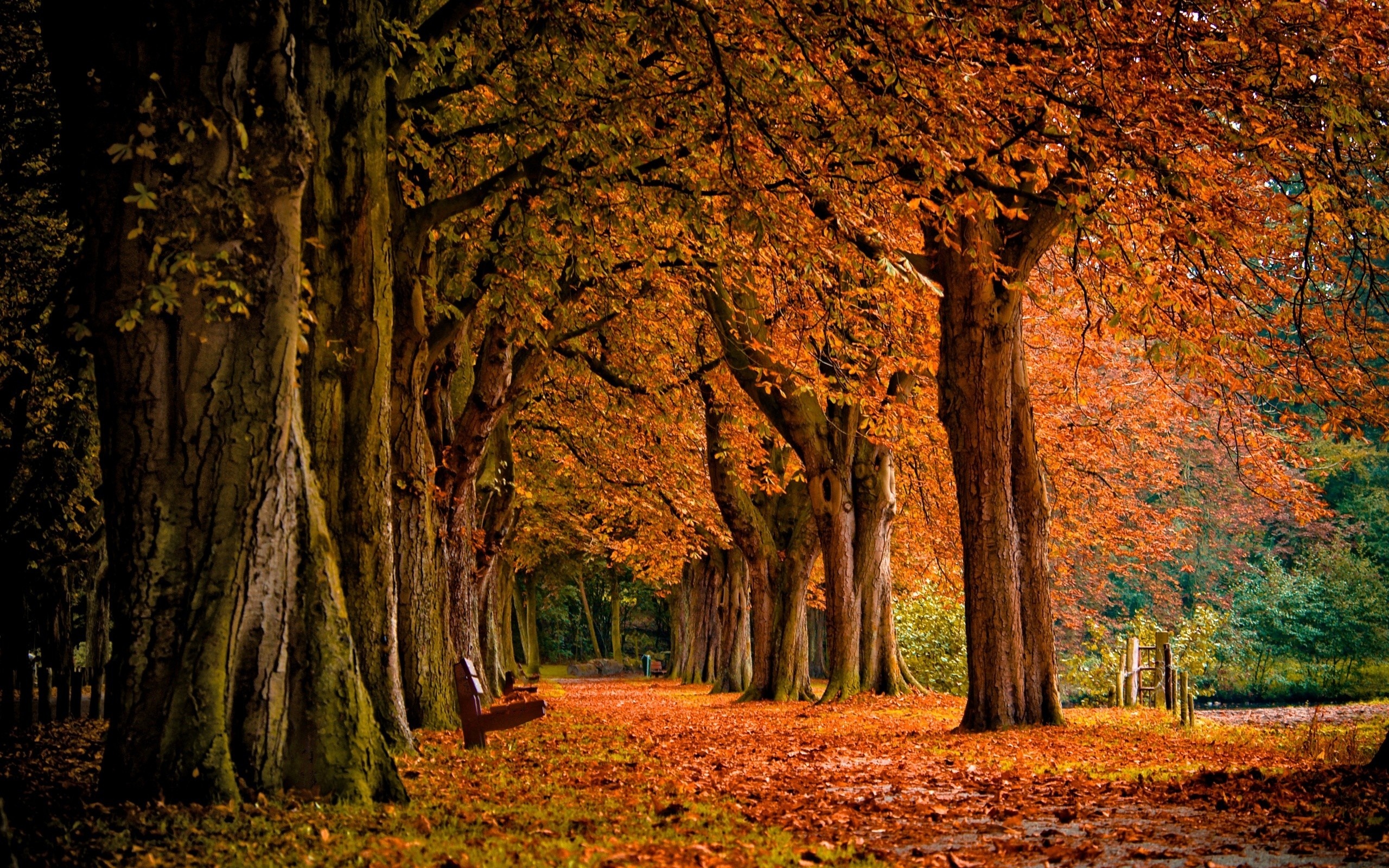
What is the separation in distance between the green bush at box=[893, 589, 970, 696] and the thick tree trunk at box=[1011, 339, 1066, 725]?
820 inches

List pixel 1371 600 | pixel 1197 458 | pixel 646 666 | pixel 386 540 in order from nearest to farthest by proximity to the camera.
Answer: pixel 386 540
pixel 1371 600
pixel 1197 458
pixel 646 666

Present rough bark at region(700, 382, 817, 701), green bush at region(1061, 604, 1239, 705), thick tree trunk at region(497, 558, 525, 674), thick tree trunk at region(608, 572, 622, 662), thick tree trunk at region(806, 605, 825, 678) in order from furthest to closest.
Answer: thick tree trunk at region(608, 572, 622, 662) → thick tree trunk at region(806, 605, 825, 678) → thick tree trunk at region(497, 558, 525, 674) → green bush at region(1061, 604, 1239, 705) → rough bark at region(700, 382, 817, 701)

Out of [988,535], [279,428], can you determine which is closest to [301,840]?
[279,428]

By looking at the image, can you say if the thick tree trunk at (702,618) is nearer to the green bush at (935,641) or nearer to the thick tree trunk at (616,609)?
the green bush at (935,641)

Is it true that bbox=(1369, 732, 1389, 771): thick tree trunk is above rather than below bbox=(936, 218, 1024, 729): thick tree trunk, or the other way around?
below

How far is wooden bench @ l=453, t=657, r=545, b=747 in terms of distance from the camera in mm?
9602

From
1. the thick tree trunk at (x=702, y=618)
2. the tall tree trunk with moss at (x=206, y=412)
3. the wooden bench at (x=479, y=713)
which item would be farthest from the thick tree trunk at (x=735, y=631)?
the tall tree trunk with moss at (x=206, y=412)

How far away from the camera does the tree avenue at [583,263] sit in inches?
238

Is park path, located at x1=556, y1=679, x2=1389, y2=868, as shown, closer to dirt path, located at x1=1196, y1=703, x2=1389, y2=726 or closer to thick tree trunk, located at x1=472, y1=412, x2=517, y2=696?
dirt path, located at x1=1196, y1=703, x2=1389, y2=726

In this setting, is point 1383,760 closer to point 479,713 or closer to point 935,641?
point 479,713

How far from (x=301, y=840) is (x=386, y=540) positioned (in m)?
4.21

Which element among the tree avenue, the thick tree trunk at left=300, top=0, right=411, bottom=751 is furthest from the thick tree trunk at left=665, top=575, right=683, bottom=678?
the thick tree trunk at left=300, top=0, right=411, bottom=751

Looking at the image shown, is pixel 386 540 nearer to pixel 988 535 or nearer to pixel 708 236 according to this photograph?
pixel 708 236

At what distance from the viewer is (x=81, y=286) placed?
620cm
